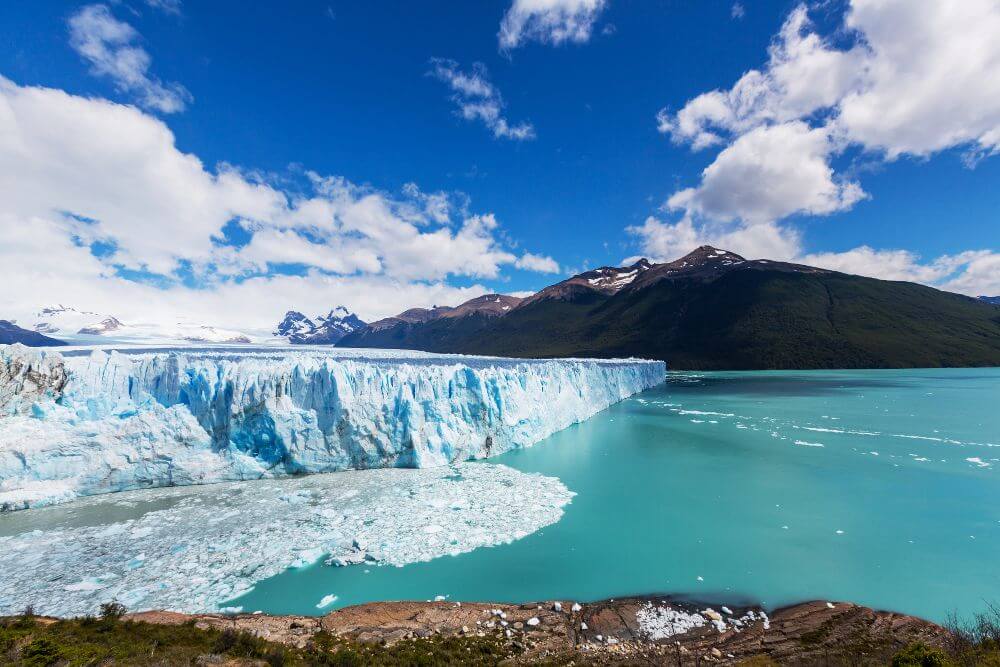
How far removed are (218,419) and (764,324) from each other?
4483 inches

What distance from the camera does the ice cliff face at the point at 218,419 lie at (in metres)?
13.2

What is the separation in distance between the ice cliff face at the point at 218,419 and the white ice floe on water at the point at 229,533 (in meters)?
1.01

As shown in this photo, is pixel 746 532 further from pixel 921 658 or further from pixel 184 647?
pixel 184 647

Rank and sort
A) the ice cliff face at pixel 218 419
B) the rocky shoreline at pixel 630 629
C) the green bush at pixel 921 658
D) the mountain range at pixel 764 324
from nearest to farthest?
the green bush at pixel 921 658 → the rocky shoreline at pixel 630 629 → the ice cliff face at pixel 218 419 → the mountain range at pixel 764 324

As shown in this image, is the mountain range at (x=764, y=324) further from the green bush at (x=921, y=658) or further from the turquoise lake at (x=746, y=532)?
the green bush at (x=921, y=658)

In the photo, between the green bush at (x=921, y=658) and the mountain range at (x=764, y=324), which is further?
the mountain range at (x=764, y=324)

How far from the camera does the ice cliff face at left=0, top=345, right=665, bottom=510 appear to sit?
1324cm

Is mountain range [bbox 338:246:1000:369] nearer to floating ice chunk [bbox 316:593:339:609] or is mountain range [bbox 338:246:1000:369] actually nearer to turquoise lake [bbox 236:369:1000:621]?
turquoise lake [bbox 236:369:1000:621]

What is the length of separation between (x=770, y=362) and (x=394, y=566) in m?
99.9

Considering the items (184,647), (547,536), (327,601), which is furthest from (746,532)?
(184,647)

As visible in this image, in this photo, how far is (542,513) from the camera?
12.5 meters

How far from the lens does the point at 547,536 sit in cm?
1102

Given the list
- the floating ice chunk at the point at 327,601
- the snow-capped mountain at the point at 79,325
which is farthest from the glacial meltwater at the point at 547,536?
the snow-capped mountain at the point at 79,325

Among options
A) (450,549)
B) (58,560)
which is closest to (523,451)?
(450,549)
